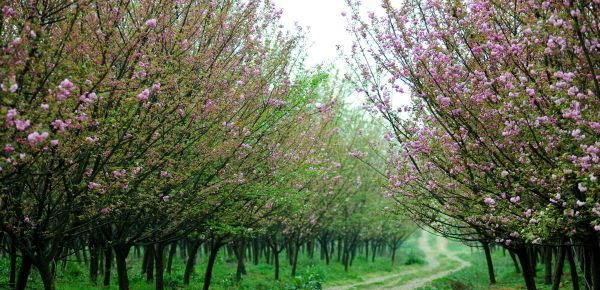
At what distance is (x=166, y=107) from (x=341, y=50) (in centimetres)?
425

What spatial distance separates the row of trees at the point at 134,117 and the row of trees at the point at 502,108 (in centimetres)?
313

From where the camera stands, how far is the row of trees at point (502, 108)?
714cm

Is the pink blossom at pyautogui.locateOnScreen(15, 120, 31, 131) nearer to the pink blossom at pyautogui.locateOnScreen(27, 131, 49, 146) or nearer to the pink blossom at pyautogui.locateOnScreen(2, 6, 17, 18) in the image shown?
the pink blossom at pyautogui.locateOnScreen(27, 131, 49, 146)

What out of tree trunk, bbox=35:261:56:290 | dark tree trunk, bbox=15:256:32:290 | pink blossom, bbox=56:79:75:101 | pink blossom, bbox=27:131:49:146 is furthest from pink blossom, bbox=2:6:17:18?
dark tree trunk, bbox=15:256:32:290

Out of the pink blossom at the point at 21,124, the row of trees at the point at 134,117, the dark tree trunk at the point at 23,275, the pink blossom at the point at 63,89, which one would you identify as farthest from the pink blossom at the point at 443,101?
the dark tree trunk at the point at 23,275

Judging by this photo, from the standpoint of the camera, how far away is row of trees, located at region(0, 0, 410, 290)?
22.2ft

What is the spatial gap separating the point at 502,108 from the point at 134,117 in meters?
6.21

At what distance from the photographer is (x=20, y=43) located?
6012mm

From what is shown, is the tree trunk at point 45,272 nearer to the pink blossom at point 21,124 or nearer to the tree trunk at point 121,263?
the pink blossom at point 21,124

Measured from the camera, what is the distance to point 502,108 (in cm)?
842

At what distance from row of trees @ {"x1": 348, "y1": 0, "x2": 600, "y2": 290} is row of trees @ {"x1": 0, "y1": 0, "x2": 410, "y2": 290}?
10.3ft

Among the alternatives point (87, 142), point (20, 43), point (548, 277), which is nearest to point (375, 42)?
point (87, 142)

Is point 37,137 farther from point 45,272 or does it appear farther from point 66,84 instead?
point 45,272

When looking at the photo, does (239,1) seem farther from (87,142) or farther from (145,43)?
(87,142)
